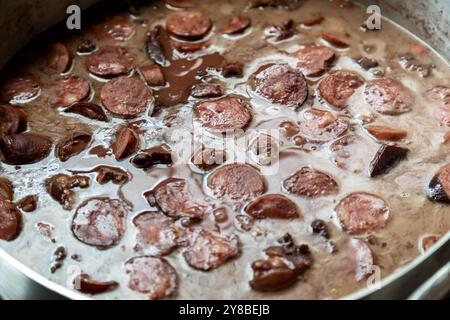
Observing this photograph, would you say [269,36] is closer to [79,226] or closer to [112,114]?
[112,114]

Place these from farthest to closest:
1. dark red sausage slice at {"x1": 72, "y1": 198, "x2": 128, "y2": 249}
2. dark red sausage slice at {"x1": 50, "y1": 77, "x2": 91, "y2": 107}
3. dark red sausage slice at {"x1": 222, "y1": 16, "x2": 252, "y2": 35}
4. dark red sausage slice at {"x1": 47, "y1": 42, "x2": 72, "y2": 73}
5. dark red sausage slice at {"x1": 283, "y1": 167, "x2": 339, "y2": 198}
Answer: dark red sausage slice at {"x1": 222, "y1": 16, "x2": 252, "y2": 35}
dark red sausage slice at {"x1": 47, "y1": 42, "x2": 72, "y2": 73}
dark red sausage slice at {"x1": 50, "y1": 77, "x2": 91, "y2": 107}
dark red sausage slice at {"x1": 283, "y1": 167, "x2": 339, "y2": 198}
dark red sausage slice at {"x1": 72, "y1": 198, "x2": 128, "y2": 249}

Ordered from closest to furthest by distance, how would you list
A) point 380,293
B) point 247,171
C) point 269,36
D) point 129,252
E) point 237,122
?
point 380,293 → point 129,252 → point 247,171 → point 237,122 → point 269,36

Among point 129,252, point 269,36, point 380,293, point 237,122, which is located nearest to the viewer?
point 380,293

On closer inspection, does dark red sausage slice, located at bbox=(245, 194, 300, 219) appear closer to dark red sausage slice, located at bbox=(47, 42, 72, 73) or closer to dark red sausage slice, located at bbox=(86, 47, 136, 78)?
dark red sausage slice, located at bbox=(86, 47, 136, 78)

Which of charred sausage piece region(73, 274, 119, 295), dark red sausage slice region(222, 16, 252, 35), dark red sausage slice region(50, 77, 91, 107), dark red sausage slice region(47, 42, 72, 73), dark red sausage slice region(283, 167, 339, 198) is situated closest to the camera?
charred sausage piece region(73, 274, 119, 295)

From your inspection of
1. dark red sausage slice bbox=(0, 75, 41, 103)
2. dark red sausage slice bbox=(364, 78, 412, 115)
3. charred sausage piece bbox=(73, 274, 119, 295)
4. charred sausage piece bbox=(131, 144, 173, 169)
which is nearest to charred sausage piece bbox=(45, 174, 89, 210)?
charred sausage piece bbox=(131, 144, 173, 169)
